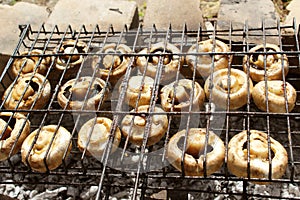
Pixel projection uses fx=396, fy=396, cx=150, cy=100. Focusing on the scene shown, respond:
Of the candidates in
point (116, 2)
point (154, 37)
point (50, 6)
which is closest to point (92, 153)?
point (154, 37)

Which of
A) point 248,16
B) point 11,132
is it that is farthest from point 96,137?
point 248,16

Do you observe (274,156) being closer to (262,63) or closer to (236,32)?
(262,63)

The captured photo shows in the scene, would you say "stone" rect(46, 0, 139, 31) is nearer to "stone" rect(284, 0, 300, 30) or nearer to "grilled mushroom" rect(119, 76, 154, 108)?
"grilled mushroom" rect(119, 76, 154, 108)

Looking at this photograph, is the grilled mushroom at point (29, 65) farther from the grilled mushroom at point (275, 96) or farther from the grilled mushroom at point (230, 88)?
the grilled mushroom at point (275, 96)

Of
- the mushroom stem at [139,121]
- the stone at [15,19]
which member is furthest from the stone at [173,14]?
the mushroom stem at [139,121]

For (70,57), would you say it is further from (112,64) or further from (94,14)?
(94,14)

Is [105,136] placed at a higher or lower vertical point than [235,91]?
lower
